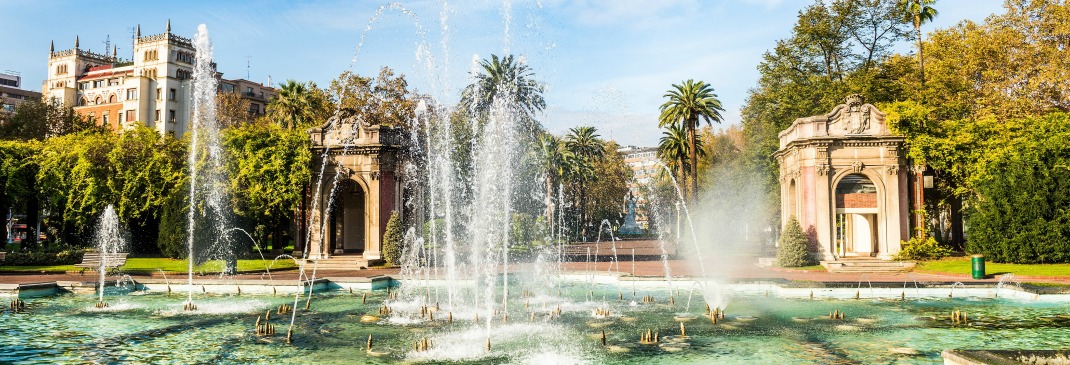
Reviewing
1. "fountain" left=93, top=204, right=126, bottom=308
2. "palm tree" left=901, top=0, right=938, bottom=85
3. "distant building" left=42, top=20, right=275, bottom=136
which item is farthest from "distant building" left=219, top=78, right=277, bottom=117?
"palm tree" left=901, top=0, right=938, bottom=85

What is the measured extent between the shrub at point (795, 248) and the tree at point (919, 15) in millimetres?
17745

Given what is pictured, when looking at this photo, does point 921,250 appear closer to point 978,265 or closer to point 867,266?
point 867,266

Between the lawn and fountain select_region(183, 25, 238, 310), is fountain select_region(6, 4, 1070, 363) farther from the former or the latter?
fountain select_region(183, 25, 238, 310)

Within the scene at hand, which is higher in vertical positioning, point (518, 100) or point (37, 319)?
point (518, 100)

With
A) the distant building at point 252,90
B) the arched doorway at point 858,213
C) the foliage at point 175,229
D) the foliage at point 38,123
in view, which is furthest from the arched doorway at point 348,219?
the distant building at point 252,90

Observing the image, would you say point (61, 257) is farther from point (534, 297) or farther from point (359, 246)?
point (534, 297)

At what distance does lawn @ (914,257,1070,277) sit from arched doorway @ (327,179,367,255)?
27.5 m

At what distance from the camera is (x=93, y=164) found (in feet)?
128

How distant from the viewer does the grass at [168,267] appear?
3055 centimetres

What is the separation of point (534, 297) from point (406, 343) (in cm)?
880

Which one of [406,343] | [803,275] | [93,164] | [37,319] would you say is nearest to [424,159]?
[93,164]

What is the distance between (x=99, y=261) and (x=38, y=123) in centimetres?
4104

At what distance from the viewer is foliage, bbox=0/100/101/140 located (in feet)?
201

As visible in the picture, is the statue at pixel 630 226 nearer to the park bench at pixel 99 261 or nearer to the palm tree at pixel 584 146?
the palm tree at pixel 584 146
